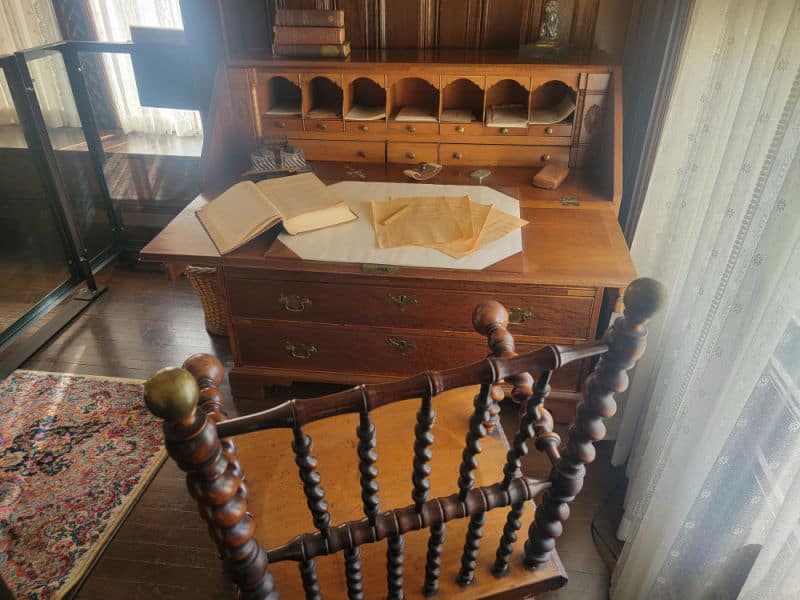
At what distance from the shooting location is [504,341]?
106 cm

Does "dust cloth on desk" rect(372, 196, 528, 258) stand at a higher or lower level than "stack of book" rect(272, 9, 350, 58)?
lower

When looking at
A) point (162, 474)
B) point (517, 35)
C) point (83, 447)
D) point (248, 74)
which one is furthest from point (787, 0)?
point (83, 447)

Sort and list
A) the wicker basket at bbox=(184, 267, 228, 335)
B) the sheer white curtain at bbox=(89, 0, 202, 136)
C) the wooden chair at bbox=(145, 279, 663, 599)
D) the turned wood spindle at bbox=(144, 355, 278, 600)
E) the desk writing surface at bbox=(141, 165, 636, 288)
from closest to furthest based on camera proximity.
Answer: the turned wood spindle at bbox=(144, 355, 278, 600) → the wooden chair at bbox=(145, 279, 663, 599) → the desk writing surface at bbox=(141, 165, 636, 288) → the wicker basket at bbox=(184, 267, 228, 335) → the sheer white curtain at bbox=(89, 0, 202, 136)

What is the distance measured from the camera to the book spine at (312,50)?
204cm

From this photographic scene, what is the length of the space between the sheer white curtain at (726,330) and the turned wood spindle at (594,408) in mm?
337

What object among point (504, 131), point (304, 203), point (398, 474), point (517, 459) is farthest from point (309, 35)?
point (517, 459)

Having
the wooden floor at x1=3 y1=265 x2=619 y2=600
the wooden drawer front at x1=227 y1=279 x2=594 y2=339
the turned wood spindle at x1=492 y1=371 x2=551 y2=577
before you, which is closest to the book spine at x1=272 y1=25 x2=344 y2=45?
the wooden drawer front at x1=227 y1=279 x2=594 y2=339

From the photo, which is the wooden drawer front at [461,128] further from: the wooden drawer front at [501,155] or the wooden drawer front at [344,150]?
the wooden drawer front at [344,150]

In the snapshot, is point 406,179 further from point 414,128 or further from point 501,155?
point 501,155

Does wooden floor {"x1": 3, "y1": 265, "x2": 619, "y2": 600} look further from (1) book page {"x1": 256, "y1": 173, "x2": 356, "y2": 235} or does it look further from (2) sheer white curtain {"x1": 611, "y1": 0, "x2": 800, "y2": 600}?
(1) book page {"x1": 256, "y1": 173, "x2": 356, "y2": 235}

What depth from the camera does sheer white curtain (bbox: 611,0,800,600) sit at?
0.99 meters

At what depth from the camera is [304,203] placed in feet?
6.01

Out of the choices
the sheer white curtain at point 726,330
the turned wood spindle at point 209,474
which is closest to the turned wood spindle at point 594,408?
the sheer white curtain at point 726,330

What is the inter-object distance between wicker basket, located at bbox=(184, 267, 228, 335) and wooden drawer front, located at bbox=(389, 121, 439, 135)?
0.91m
